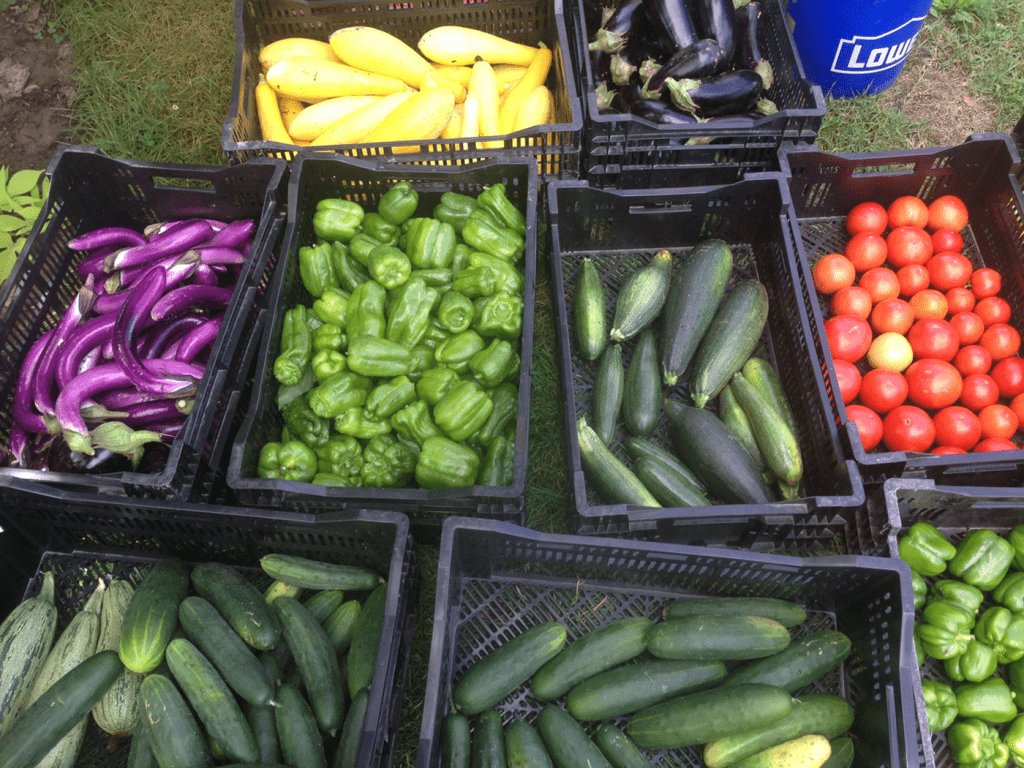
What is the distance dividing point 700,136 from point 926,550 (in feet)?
6.09

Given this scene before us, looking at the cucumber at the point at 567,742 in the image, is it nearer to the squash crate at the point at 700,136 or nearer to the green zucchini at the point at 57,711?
the green zucchini at the point at 57,711

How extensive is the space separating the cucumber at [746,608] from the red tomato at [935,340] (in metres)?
1.30

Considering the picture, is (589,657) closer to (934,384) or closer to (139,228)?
(934,384)

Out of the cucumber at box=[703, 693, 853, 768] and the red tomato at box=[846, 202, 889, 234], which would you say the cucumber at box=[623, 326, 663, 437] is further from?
the red tomato at box=[846, 202, 889, 234]

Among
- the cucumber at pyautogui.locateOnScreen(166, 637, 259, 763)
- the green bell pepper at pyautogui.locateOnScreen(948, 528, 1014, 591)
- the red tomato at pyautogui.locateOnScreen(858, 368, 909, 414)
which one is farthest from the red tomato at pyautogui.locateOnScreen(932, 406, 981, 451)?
the cucumber at pyautogui.locateOnScreen(166, 637, 259, 763)

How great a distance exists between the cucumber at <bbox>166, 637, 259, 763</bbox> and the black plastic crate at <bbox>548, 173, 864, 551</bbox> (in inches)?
44.0

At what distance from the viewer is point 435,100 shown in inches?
120

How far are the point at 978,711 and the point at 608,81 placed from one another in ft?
9.62

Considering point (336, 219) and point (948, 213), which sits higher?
point (336, 219)

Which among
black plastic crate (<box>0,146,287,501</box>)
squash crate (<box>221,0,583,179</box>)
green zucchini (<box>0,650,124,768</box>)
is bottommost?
green zucchini (<box>0,650,124,768</box>)

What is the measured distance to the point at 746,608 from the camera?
2.09 m

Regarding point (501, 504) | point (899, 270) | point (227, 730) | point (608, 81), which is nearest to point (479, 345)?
point (501, 504)

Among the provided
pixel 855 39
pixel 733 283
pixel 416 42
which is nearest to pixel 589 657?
pixel 733 283

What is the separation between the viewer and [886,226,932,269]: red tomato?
2961 mm
